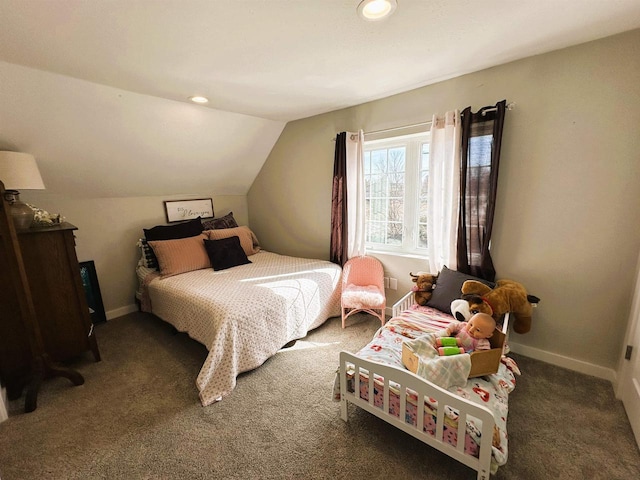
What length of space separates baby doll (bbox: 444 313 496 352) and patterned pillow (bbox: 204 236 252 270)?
2.26 meters

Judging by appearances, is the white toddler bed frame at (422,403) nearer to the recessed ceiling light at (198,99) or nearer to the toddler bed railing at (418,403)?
the toddler bed railing at (418,403)

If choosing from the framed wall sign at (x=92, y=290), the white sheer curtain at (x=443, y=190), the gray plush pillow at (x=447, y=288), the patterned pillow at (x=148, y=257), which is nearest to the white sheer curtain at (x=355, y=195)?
the white sheer curtain at (x=443, y=190)

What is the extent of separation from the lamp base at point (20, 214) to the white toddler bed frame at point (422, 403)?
94.9 inches

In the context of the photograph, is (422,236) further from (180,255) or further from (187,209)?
(187,209)

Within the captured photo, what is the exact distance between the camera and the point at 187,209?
11.6 ft

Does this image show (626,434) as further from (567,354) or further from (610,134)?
(610,134)

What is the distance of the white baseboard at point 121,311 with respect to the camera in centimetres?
302

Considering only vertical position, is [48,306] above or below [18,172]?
below

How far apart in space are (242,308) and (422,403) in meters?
1.28

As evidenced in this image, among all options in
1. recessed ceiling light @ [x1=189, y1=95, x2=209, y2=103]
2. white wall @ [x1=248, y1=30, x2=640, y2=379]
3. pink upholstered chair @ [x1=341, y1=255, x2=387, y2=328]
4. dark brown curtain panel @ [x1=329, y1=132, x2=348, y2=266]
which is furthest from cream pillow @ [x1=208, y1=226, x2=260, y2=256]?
white wall @ [x1=248, y1=30, x2=640, y2=379]

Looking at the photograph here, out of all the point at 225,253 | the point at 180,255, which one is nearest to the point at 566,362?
the point at 225,253

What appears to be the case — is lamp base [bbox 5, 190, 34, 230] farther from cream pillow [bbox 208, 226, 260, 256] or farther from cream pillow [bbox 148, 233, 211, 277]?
cream pillow [bbox 208, 226, 260, 256]

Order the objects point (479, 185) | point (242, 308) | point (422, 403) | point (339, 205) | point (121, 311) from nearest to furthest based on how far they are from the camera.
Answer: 1. point (422, 403)
2. point (242, 308)
3. point (479, 185)
4. point (339, 205)
5. point (121, 311)

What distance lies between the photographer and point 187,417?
1.68 m
